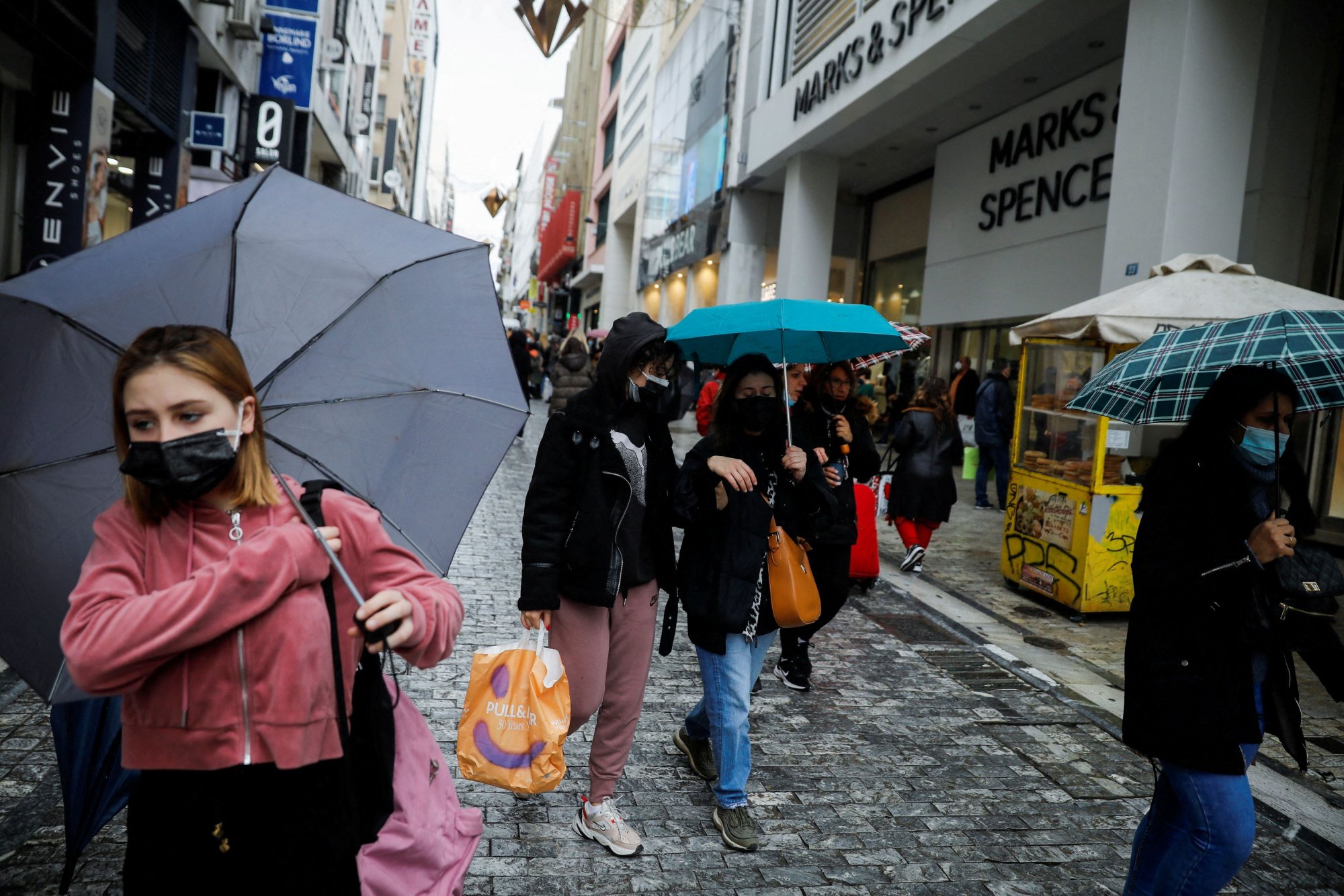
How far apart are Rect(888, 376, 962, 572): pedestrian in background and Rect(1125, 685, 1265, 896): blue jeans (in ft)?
18.3

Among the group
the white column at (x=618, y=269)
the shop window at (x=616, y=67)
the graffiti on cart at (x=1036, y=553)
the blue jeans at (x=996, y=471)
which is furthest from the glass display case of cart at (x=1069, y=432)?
the shop window at (x=616, y=67)

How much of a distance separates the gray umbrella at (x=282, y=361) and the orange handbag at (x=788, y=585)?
1.65m

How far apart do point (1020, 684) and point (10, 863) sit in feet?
16.5

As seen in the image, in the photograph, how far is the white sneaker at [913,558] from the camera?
870 cm

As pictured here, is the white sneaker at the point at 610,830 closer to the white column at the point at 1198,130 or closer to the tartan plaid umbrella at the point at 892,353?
the tartan plaid umbrella at the point at 892,353

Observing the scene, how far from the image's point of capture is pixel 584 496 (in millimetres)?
3383

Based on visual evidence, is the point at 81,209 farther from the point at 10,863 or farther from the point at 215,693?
the point at 215,693

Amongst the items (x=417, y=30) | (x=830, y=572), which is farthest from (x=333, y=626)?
(x=417, y=30)

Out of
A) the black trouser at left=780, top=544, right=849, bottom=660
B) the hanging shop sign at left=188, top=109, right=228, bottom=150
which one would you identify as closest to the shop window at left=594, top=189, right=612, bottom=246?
the hanging shop sign at left=188, top=109, right=228, bottom=150

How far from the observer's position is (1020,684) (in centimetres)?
579

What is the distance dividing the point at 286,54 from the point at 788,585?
18.9m

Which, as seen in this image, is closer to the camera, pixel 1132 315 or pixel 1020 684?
pixel 1020 684

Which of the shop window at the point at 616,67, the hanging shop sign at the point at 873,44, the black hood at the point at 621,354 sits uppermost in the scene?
the shop window at the point at 616,67

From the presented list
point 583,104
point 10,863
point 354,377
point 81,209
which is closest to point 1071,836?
point 354,377
